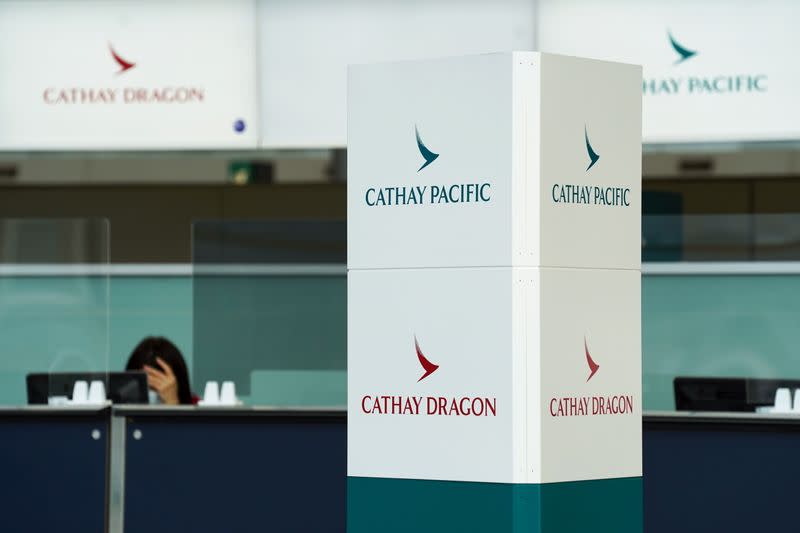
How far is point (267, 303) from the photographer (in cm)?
888

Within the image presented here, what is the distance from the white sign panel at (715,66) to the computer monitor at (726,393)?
4.41 feet

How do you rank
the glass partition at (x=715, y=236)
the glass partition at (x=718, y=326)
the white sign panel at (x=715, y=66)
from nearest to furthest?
the white sign panel at (x=715, y=66), the glass partition at (x=718, y=326), the glass partition at (x=715, y=236)

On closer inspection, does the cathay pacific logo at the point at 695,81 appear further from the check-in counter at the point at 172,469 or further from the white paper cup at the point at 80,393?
the white paper cup at the point at 80,393

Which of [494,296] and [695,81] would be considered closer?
[494,296]

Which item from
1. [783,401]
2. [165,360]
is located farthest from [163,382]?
[783,401]

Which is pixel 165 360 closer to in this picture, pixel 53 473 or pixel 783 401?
pixel 53 473

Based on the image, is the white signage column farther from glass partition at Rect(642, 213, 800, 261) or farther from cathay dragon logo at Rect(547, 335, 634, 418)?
glass partition at Rect(642, 213, 800, 261)

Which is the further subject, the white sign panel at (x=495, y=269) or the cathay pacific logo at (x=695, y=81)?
the cathay pacific logo at (x=695, y=81)

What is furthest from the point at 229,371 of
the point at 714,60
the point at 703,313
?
the point at 714,60

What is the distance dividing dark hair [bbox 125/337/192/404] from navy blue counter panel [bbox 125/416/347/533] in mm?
1282

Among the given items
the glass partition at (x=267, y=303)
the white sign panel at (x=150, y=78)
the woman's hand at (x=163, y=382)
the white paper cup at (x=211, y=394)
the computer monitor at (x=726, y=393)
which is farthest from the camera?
the glass partition at (x=267, y=303)

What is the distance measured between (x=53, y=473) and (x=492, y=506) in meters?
2.75

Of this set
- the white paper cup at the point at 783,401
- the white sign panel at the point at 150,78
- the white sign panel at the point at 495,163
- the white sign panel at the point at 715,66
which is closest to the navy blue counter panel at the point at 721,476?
the white paper cup at the point at 783,401

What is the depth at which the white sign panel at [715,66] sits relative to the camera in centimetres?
736
